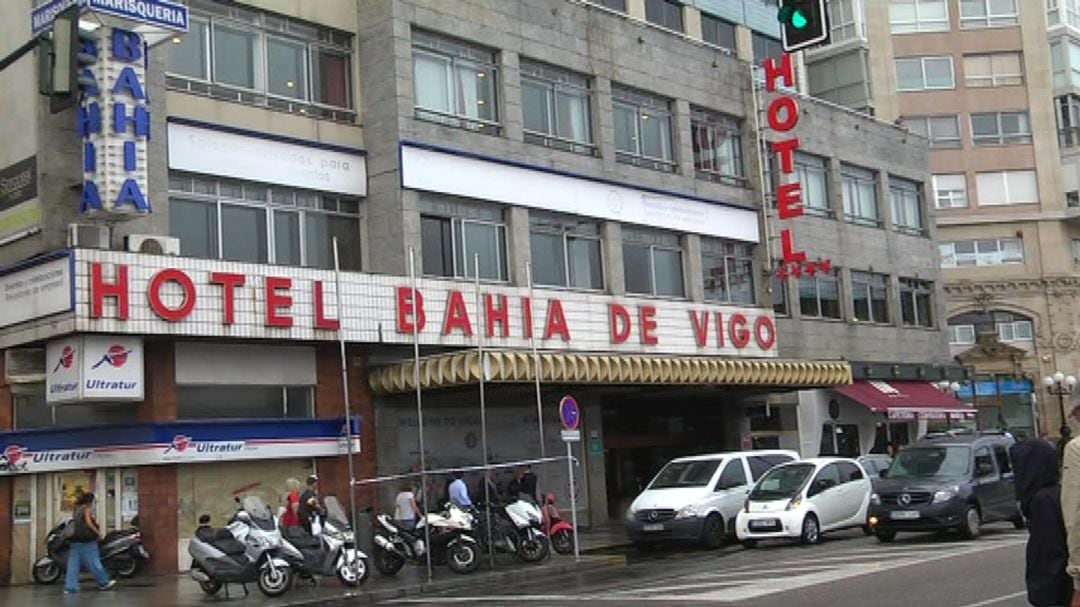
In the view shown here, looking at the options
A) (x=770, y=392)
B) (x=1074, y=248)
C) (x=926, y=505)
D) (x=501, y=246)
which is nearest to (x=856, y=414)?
(x=770, y=392)

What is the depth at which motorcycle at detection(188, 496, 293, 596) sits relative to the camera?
57.0 feet

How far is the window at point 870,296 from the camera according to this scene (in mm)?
40031

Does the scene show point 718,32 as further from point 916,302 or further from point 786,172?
point 916,302

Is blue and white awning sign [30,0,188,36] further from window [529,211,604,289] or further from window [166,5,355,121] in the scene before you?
window [529,211,604,289]

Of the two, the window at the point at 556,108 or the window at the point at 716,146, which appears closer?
the window at the point at 556,108

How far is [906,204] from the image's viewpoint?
43.6 m

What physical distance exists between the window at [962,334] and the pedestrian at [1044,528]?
169ft

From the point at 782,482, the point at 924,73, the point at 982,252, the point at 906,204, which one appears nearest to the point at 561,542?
the point at 782,482

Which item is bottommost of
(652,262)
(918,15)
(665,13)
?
(652,262)

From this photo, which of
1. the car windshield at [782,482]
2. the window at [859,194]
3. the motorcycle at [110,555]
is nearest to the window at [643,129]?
the window at [859,194]

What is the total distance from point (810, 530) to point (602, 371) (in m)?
6.25

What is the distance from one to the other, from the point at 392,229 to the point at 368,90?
3062 mm

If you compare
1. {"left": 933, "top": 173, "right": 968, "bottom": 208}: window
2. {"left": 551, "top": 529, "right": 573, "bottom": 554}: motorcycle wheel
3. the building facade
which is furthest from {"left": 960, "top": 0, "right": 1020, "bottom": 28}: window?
{"left": 551, "top": 529, "right": 573, "bottom": 554}: motorcycle wheel

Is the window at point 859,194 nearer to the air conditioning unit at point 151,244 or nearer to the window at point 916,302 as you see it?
the window at point 916,302
